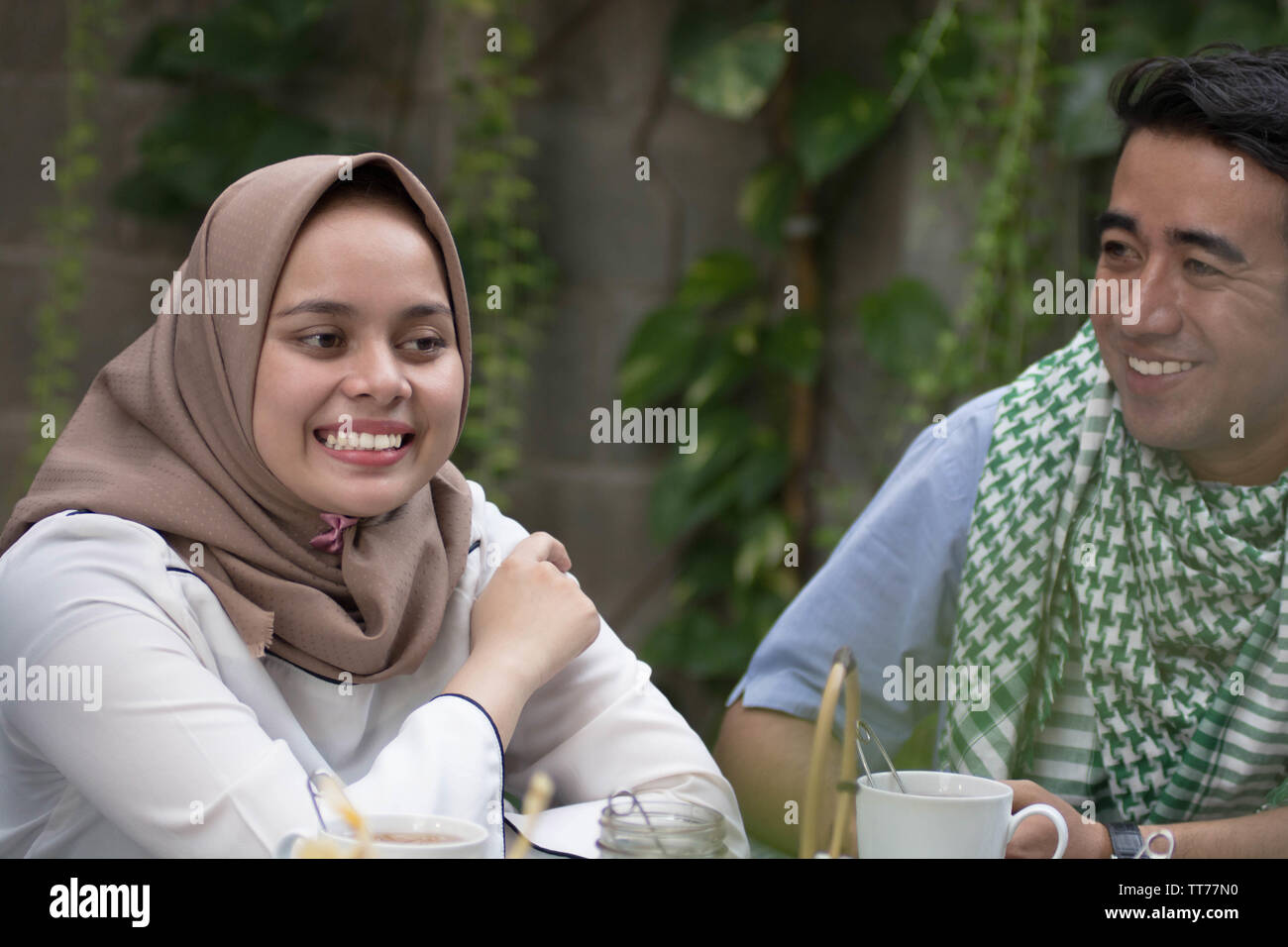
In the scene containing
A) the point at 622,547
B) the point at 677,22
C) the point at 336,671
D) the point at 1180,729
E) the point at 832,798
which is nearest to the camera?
the point at 832,798

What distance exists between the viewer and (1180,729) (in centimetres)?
138

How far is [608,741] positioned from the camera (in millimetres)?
1195

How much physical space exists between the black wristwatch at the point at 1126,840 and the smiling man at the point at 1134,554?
0.09m

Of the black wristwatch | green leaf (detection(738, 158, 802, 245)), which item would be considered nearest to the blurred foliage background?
green leaf (detection(738, 158, 802, 245))

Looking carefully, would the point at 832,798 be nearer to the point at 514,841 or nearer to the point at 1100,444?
the point at 514,841

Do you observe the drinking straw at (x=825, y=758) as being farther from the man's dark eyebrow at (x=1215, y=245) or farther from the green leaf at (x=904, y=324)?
the green leaf at (x=904, y=324)

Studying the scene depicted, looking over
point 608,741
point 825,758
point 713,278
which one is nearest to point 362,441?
point 608,741

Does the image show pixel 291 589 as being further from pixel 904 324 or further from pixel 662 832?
pixel 904 324

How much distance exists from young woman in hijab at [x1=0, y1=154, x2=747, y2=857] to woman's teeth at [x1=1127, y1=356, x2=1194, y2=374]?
2.03 feet

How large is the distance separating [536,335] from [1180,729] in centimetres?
190

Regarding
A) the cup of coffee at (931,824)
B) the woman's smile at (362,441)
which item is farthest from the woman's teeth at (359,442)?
the cup of coffee at (931,824)

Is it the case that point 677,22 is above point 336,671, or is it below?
above

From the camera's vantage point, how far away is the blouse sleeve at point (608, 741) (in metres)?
1.17
